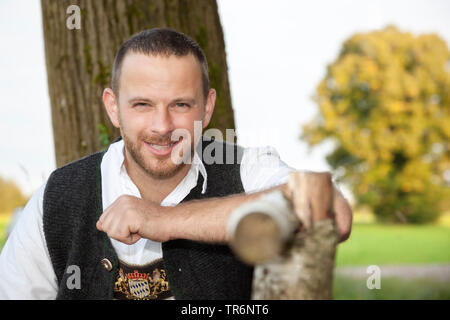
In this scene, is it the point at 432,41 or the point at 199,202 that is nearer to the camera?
the point at 199,202

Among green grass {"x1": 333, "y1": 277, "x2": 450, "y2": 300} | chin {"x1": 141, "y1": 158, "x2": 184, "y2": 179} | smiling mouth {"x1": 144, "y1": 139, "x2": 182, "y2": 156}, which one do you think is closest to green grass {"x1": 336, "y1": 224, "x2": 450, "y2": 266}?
green grass {"x1": 333, "y1": 277, "x2": 450, "y2": 300}

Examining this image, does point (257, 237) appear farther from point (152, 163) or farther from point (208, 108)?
point (208, 108)

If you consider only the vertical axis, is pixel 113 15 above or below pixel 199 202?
above

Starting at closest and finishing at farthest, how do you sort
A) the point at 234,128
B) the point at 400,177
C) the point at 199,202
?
the point at 199,202
the point at 234,128
the point at 400,177

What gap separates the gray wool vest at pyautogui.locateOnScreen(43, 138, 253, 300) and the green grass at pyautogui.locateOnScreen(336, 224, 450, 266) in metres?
13.2

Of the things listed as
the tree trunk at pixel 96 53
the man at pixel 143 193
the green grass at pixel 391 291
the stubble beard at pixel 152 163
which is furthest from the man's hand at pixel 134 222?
the green grass at pixel 391 291

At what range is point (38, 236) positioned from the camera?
9.27 feet

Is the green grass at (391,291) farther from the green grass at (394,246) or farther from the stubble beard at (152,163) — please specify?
the stubble beard at (152,163)

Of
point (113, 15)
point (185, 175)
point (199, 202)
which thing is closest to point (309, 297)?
point (199, 202)

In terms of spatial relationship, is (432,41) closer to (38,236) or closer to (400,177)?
(400,177)

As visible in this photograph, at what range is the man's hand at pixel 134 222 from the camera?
2080mm

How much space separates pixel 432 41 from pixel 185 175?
32316mm

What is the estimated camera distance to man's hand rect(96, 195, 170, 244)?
2.08m

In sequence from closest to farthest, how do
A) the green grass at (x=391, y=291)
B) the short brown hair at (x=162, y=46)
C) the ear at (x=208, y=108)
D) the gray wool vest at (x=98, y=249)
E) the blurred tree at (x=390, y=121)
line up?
1. the gray wool vest at (x=98, y=249)
2. the short brown hair at (x=162, y=46)
3. the ear at (x=208, y=108)
4. the green grass at (x=391, y=291)
5. the blurred tree at (x=390, y=121)
